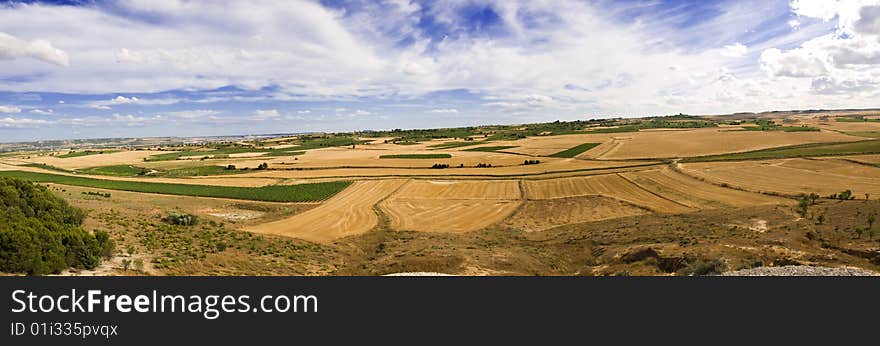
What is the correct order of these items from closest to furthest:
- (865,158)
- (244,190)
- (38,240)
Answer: (38,240) < (244,190) < (865,158)

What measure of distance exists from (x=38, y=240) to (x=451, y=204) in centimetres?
3685

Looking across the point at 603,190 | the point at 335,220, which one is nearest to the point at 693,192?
the point at 603,190

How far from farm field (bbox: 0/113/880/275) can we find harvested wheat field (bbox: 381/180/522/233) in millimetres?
259

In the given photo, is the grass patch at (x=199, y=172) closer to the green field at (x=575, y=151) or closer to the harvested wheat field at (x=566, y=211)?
the harvested wheat field at (x=566, y=211)

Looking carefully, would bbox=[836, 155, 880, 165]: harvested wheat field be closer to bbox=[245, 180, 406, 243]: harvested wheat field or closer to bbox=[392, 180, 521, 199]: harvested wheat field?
bbox=[392, 180, 521, 199]: harvested wheat field

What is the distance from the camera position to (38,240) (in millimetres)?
15234

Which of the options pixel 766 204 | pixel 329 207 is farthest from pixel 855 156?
pixel 329 207

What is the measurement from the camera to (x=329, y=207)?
47.1 m

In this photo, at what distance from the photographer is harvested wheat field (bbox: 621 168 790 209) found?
141ft

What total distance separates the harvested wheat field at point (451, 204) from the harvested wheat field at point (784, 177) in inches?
1117

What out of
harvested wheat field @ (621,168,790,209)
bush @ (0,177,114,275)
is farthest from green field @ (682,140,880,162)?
bush @ (0,177,114,275)

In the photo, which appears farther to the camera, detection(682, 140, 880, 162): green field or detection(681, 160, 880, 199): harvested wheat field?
detection(682, 140, 880, 162): green field

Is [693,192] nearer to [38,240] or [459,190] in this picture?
[459,190]

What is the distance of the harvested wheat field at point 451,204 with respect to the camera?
128 ft
